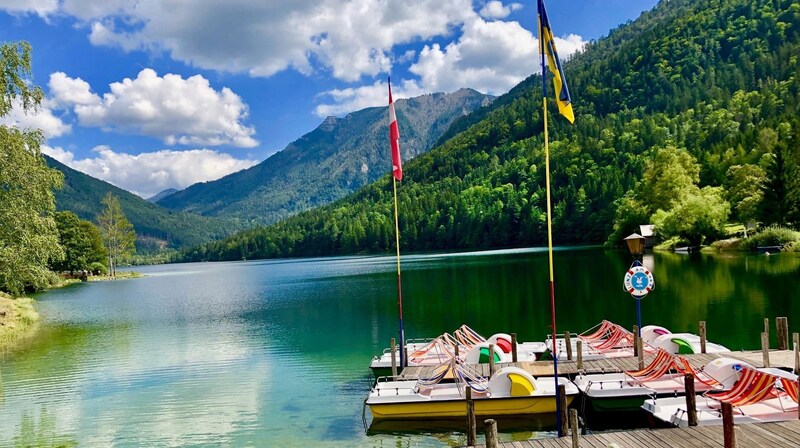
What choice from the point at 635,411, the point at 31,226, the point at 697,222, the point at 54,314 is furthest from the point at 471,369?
the point at 697,222

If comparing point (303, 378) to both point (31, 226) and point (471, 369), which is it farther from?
point (31, 226)

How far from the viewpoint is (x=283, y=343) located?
117ft

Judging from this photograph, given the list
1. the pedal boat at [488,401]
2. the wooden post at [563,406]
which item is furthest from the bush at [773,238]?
the wooden post at [563,406]

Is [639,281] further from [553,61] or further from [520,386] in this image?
[553,61]

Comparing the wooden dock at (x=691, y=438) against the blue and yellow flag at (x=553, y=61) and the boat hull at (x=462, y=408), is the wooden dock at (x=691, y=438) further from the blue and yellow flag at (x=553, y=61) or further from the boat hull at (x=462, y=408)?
the blue and yellow flag at (x=553, y=61)

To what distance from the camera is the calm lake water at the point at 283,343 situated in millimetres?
19750

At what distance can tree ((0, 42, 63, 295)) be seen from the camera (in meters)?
35.2

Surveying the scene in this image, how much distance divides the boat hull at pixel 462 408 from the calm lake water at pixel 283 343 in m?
0.90

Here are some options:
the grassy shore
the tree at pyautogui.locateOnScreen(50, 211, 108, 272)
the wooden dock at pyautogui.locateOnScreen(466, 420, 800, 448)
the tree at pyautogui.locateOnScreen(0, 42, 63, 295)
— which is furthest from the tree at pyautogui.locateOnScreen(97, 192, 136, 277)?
the wooden dock at pyautogui.locateOnScreen(466, 420, 800, 448)

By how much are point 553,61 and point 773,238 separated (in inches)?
2712

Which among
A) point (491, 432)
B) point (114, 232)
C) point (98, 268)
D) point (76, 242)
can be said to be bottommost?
point (491, 432)

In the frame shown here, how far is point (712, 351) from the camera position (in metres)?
22.6

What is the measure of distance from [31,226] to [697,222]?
79257mm

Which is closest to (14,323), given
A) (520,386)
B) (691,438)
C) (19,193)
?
(19,193)
